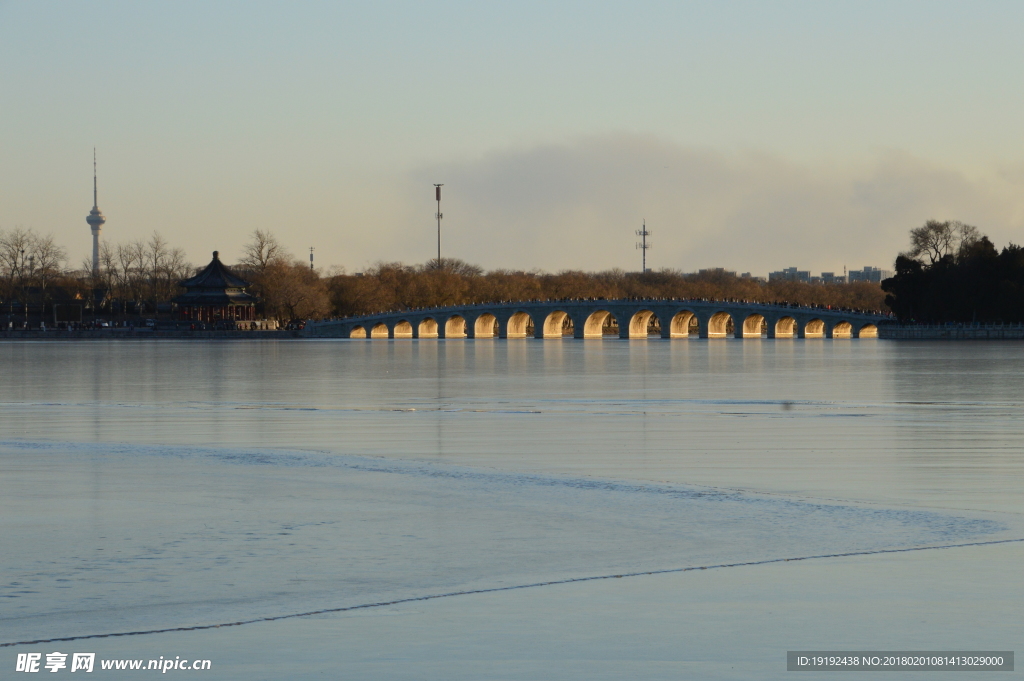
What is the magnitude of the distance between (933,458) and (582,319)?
4294 inches

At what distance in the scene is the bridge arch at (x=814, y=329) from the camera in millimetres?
126319

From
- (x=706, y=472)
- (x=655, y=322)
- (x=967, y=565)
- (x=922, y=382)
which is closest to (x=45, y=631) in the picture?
(x=967, y=565)

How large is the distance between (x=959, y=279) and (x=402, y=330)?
53.1 metres

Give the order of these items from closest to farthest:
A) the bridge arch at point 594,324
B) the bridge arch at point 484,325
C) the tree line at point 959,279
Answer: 1. the tree line at point 959,279
2. the bridge arch at point 594,324
3. the bridge arch at point 484,325

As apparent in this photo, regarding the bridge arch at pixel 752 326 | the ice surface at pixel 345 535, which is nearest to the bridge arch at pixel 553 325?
the bridge arch at pixel 752 326

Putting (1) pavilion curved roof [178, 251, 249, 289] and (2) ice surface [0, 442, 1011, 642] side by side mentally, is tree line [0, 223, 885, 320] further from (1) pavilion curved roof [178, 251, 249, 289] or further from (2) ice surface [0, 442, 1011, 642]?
(2) ice surface [0, 442, 1011, 642]

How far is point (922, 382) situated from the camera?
38.5 m

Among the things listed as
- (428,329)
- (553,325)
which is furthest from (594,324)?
(428,329)

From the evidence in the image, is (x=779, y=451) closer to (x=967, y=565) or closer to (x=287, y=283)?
(x=967, y=565)

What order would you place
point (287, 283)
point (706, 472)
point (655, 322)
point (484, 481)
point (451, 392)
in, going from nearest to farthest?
point (484, 481) → point (706, 472) → point (451, 392) → point (287, 283) → point (655, 322)

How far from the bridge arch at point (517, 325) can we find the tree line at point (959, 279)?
37995 millimetres

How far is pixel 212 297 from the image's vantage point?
Answer: 11569cm

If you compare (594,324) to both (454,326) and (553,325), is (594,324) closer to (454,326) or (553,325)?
(553,325)

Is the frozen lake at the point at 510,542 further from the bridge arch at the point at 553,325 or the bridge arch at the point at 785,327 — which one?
the bridge arch at the point at 553,325
